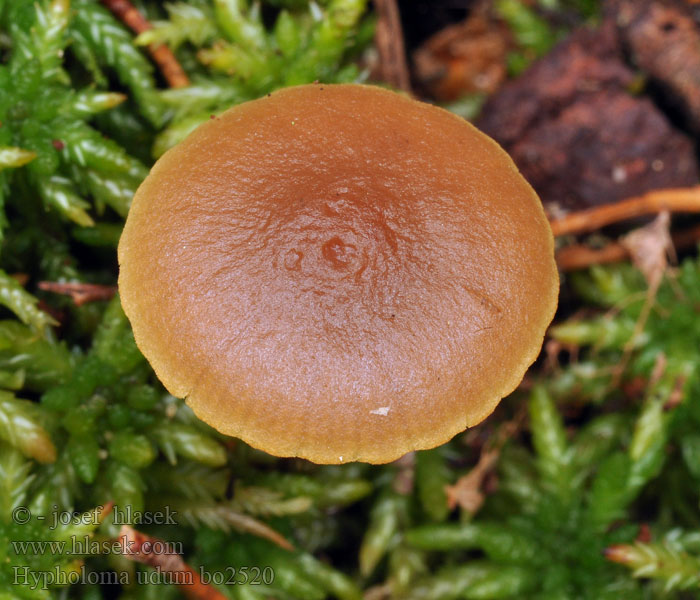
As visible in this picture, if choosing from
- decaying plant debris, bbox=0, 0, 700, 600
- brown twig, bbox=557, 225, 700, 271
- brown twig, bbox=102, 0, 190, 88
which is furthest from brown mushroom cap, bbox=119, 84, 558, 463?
brown twig, bbox=557, 225, 700, 271

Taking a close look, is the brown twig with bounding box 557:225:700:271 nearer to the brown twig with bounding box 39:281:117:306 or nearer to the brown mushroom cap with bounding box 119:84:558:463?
the brown mushroom cap with bounding box 119:84:558:463

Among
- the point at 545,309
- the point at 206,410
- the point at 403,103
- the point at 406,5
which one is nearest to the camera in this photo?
the point at 206,410

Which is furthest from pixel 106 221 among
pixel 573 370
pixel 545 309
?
pixel 573 370

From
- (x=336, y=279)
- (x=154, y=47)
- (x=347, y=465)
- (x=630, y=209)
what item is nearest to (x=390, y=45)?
(x=154, y=47)

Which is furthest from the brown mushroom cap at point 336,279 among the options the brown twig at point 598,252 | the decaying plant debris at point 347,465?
the brown twig at point 598,252

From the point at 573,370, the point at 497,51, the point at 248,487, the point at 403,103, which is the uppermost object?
the point at 403,103

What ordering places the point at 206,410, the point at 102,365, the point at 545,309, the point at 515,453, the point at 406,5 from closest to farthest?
the point at 206,410 < the point at 545,309 < the point at 102,365 < the point at 515,453 < the point at 406,5

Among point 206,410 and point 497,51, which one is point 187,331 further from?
point 497,51
